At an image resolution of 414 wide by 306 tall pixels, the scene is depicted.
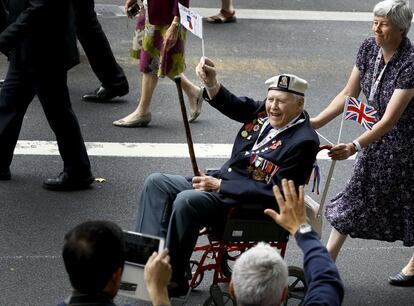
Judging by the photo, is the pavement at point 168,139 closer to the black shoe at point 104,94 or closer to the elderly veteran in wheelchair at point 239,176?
the black shoe at point 104,94

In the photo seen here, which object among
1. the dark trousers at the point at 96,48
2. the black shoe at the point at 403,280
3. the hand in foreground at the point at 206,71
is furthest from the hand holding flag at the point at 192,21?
the dark trousers at the point at 96,48

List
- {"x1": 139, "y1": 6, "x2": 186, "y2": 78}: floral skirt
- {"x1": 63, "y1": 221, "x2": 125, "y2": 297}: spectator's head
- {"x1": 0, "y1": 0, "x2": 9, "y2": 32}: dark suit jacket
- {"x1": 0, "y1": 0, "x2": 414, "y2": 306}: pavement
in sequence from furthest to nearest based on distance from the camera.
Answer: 1. {"x1": 0, "y1": 0, "x2": 9, "y2": 32}: dark suit jacket
2. {"x1": 139, "y1": 6, "x2": 186, "y2": 78}: floral skirt
3. {"x1": 0, "y1": 0, "x2": 414, "y2": 306}: pavement
4. {"x1": 63, "y1": 221, "x2": 125, "y2": 297}: spectator's head

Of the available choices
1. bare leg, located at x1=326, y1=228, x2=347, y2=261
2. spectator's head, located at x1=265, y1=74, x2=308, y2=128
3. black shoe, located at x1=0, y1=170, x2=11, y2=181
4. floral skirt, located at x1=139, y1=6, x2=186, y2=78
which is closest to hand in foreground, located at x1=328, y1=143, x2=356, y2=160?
spectator's head, located at x1=265, y1=74, x2=308, y2=128

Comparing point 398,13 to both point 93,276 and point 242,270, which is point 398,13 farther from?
point 93,276

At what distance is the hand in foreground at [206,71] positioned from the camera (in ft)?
20.9

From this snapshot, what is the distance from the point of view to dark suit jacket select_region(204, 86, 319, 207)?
6031 millimetres

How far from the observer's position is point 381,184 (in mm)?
6691

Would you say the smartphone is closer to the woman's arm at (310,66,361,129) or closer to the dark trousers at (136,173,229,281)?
the dark trousers at (136,173,229,281)

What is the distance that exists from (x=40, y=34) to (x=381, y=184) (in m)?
2.81

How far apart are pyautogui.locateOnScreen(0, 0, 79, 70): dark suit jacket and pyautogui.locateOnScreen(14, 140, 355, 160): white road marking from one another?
48.1 inches

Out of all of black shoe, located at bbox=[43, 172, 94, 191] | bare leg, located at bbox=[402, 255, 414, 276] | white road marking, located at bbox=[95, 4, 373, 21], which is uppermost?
bare leg, located at bbox=[402, 255, 414, 276]

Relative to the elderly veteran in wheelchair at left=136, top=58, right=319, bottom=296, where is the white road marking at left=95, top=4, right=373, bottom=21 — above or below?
below

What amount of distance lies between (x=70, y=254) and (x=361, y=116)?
3.01 m

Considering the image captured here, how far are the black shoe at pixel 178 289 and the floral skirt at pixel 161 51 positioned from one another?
3504 millimetres
